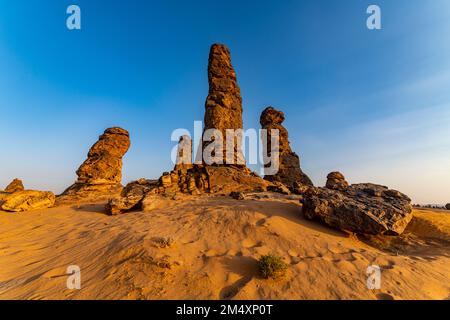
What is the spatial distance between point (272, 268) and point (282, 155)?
19625 mm

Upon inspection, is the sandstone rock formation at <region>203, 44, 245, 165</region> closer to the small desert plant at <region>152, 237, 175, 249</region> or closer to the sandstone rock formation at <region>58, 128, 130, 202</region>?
the sandstone rock formation at <region>58, 128, 130, 202</region>

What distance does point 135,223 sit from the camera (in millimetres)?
7691

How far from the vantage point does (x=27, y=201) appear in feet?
41.2

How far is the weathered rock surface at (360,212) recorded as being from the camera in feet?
20.9

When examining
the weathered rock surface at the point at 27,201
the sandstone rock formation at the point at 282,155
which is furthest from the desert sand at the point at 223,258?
the sandstone rock formation at the point at 282,155

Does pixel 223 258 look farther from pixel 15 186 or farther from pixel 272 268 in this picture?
pixel 15 186

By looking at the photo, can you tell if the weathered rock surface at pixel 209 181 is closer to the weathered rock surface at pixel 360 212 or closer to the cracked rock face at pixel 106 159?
the cracked rock face at pixel 106 159

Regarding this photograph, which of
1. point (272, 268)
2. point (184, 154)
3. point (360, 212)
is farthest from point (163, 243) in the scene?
point (184, 154)

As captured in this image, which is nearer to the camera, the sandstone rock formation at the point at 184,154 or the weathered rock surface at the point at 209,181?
the weathered rock surface at the point at 209,181

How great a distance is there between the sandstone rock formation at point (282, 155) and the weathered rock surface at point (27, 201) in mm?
18916

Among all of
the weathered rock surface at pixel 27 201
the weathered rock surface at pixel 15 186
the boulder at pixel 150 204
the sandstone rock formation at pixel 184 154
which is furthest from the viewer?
the weathered rock surface at pixel 15 186

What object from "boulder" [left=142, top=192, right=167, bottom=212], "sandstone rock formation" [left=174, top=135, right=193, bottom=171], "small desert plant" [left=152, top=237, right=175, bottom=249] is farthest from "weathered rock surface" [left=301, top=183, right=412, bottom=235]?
"sandstone rock formation" [left=174, top=135, right=193, bottom=171]

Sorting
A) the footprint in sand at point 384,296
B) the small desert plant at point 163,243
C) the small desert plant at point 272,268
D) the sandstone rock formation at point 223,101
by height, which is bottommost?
the footprint in sand at point 384,296

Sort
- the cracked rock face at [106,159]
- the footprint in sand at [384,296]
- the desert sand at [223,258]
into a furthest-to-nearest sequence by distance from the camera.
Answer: the cracked rock face at [106,159], the desert sand at [223,258], the footprint in sand at [384,296]
